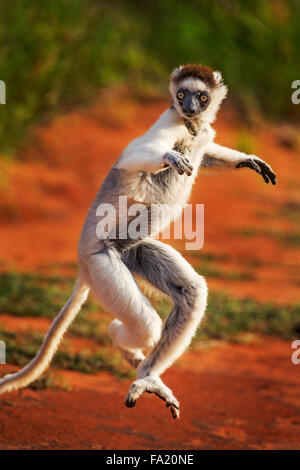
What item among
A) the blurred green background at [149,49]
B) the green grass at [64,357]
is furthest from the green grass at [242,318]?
the blurred green background at [149,49]

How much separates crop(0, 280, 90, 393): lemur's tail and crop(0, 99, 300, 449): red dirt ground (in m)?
0.32

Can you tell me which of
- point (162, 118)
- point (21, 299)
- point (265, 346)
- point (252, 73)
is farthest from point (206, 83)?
point (252, 73)

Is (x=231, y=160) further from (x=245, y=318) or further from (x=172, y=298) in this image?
(x=245, y=318)

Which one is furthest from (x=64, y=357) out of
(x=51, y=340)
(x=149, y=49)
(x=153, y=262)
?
(x=149, y=49)

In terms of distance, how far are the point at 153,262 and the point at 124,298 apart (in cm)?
31

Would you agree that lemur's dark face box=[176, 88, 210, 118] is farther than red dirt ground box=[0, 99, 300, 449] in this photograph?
→ No

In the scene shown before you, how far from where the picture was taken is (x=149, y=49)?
14938mm

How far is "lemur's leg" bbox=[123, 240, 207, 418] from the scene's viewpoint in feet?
10.7

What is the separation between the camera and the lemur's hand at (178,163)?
2.81m

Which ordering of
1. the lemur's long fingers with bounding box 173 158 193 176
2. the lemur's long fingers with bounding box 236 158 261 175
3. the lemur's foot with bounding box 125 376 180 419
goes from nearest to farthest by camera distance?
the lemur's long fingers with bounding box 173 158 193 176
the lemur's foot with bounding box 125 376 180 419
the lemur's long fingers with bounding box 236 158 261 175

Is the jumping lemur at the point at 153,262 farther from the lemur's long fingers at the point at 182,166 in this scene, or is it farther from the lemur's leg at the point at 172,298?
the lemur's long fingers at the point at 182,166

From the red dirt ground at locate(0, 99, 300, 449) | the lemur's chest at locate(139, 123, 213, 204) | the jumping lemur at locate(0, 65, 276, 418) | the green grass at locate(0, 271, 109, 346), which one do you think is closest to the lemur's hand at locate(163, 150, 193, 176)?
the jumping lemur at locate(0, 65, 276, 418)

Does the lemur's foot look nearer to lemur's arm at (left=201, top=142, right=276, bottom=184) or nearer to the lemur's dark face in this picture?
lemur's arm at (left=201, top=142, right=276, bottom=184)

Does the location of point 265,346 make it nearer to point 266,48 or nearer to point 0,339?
point 0,339
